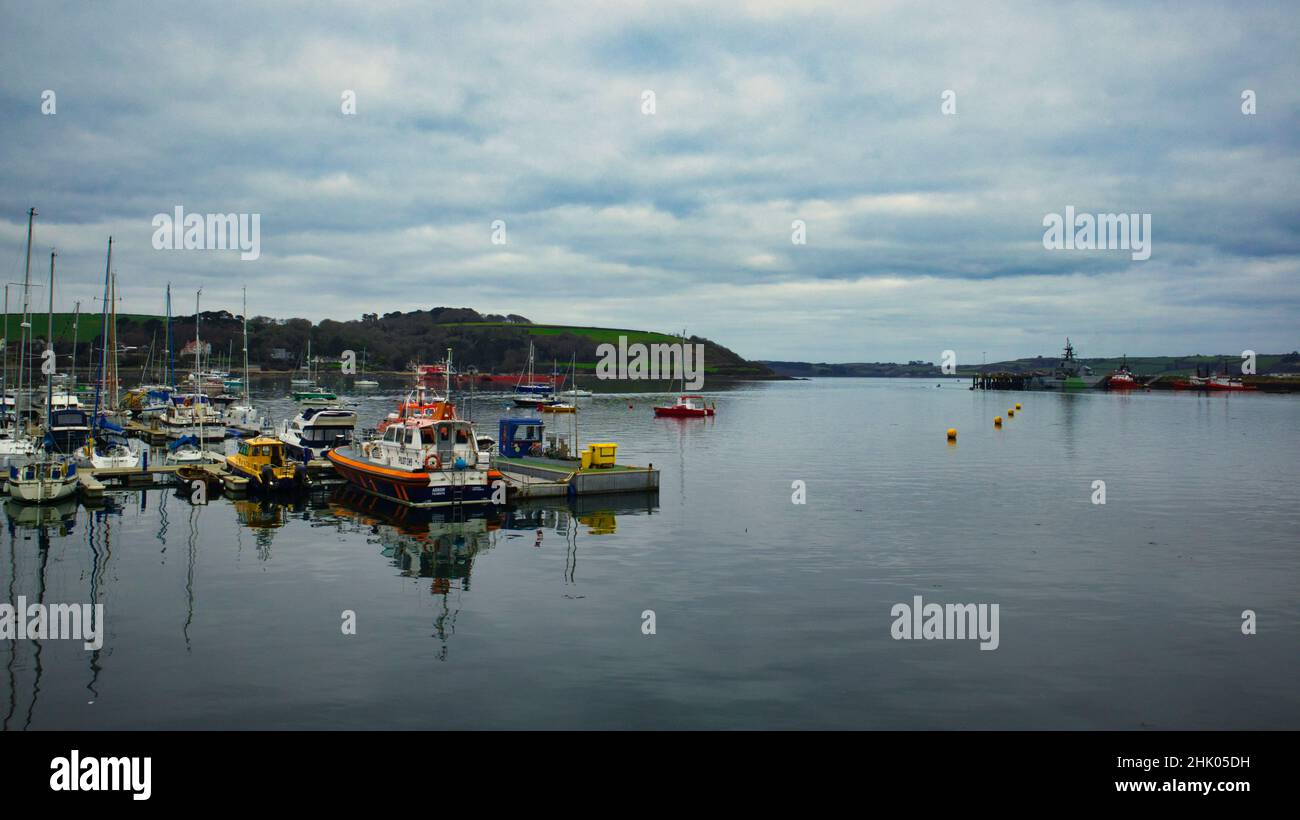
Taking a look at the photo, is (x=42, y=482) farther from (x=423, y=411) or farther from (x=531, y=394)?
(x=531, y=394)

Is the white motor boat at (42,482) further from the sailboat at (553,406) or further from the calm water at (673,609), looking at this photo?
the sailboat at (553,406)

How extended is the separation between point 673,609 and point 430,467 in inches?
773

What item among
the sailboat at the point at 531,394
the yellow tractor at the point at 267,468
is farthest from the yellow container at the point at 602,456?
the sailboat at the point at 531,394

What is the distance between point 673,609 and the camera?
2564 cm

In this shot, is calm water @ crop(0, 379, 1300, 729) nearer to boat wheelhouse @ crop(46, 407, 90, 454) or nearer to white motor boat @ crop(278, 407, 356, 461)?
→ white motor boat @ crop(278, 407, 356, 461)

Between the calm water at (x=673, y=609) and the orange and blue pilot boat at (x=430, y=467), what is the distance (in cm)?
151

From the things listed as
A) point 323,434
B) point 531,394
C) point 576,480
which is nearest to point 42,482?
point 323,434

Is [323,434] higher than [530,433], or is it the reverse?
[530,433]

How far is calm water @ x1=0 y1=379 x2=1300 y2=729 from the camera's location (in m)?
18.2

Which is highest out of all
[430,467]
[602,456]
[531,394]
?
[531,394]

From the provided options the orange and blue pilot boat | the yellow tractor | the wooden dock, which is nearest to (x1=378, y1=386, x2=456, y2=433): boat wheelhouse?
the orange and blue pilot boat

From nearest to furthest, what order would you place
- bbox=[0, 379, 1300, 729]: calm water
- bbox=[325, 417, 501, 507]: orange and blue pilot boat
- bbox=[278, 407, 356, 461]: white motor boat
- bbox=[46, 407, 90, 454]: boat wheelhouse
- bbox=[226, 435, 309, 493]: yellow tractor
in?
bbox=[0, 379, 1300, 729]: calm water < bbox=[325, 417, 501, 507]: orange and blue pilot boat < bbox=[226, 435, 309, 493]: yellow tractor < bbox=[278, 407, 356, 461]: white motor boat < bbox=[46, 407, 90, 454]: boat wheelhouse

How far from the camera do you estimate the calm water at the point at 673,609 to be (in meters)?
18.2

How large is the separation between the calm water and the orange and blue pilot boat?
4.94 feet
